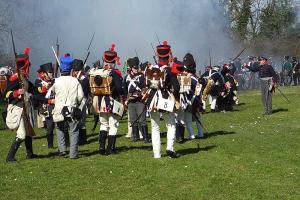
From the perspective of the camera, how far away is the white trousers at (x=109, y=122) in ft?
41.0

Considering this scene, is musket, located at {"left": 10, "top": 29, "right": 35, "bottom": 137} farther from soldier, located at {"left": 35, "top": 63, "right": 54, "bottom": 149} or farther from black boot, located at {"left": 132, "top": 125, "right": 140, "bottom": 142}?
black boot, located at {"left": 132, "top": 125, "right": 140, "bottom": 142}

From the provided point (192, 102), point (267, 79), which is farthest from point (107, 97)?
point (267, 79)

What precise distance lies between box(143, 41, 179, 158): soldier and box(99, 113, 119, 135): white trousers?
1222mm

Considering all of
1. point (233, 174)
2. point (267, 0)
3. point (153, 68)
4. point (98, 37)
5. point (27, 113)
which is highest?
point (267, 0)

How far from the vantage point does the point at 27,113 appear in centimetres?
1197

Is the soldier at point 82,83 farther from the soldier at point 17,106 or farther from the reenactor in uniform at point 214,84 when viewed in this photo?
the reenactor in uniform at point 214,84

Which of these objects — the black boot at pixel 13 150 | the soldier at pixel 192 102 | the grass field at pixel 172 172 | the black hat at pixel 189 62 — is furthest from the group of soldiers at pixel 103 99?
the black hat at pixel 189 62

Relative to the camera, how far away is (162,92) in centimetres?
1153

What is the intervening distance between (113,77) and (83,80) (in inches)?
80.7

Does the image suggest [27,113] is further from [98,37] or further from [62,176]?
[98,37]

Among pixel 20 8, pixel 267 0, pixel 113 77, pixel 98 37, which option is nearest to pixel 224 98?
pixel 113 77

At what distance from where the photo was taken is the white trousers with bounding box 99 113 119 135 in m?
12.5

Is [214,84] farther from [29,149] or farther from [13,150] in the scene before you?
[13,150]

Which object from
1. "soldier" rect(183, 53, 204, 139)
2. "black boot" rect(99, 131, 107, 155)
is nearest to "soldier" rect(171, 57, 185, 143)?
"soldier" rect(183, 53, 204, 139)
